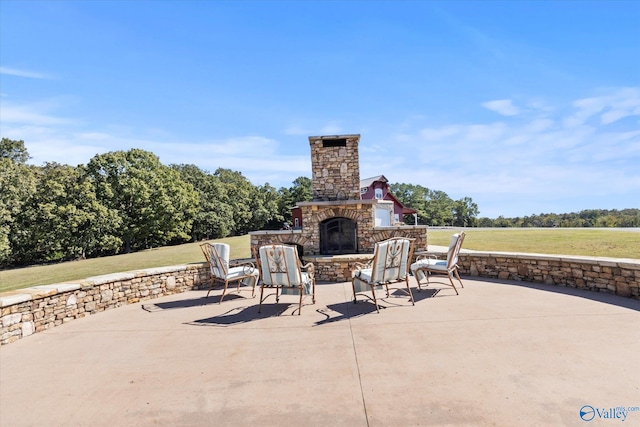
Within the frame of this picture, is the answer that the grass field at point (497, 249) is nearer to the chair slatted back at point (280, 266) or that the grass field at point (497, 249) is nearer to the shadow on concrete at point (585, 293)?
the shadow on concrete at point (585, 293)

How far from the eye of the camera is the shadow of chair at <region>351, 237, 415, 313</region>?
15.8 ft

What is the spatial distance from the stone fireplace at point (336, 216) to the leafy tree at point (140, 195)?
22.6 m

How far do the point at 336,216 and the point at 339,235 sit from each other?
67 cm

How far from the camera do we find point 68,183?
81.7 ft

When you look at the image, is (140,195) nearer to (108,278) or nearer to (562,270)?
(108,278)

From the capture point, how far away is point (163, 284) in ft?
20.8

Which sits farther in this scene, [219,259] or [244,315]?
[219,259]

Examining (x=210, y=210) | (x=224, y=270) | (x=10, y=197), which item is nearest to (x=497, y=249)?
(x=224, y=270)

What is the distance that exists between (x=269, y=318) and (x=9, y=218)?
26.9m

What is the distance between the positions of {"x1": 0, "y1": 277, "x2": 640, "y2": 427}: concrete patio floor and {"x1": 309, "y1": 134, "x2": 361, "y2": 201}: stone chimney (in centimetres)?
547

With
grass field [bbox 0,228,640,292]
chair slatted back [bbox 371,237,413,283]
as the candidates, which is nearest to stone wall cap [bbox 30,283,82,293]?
chair slatted back [bbox 371,237,413,283]

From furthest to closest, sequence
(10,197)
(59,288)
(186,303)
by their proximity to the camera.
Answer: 1. (10,197)
2. (186,303)
3. (59,288)

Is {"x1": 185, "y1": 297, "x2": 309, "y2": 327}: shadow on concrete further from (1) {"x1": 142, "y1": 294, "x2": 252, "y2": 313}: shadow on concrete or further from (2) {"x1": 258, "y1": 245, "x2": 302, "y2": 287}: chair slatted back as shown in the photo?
(1) {"x1": 142, "y1": 294, "x2": 252, "y2": 313}: shadow on concrete

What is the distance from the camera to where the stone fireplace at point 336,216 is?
30.3 feet
